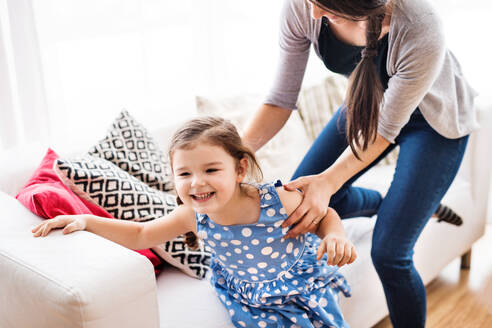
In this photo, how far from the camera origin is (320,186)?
4.69 feet

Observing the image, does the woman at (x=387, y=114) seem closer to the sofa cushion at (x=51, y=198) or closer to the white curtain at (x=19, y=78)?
the sofa cushion at (x=51, y=198)

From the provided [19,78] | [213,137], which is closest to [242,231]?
[213,137]

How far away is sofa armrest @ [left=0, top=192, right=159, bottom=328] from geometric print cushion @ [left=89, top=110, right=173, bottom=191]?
1.62 feet

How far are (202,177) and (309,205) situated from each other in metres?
0.29

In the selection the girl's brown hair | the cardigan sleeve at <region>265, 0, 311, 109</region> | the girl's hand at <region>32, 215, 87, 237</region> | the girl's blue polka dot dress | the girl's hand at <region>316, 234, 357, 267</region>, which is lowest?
the girl's blue polka dot dress

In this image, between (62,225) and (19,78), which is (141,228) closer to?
(62,225)

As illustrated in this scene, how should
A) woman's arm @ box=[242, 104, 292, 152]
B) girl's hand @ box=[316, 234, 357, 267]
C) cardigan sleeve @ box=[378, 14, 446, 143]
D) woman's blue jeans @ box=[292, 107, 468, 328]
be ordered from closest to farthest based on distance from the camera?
girl's hand @ box=[316, 234, 357, 267]
cardigan sleeve @ box=[378, 14, 446, 143]
woman's blue jeans @ box=[292, 107, 468, 328]
woman's arm @ box=[242, 104, 292, 152]

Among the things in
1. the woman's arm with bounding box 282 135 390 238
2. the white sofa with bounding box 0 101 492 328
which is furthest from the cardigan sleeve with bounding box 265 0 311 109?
the white sofa with bounding box 0 101 492 328

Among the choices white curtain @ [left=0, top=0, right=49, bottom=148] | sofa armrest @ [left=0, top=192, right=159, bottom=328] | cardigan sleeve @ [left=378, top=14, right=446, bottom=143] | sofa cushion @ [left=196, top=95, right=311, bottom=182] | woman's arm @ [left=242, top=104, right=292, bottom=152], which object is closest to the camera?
sofa armrest @ [left=0, top=192, right=159, bottom=328]

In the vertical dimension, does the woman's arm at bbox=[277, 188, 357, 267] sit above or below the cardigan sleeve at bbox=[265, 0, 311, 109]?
below

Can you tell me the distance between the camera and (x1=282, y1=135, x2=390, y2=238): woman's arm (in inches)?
53.7

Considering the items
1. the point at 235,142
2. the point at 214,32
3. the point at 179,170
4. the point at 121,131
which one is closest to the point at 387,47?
the point at 235,142

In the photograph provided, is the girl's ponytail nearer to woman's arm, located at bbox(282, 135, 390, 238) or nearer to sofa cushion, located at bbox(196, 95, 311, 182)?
woman's arm, located at bbox(282, 135, 390, 238)

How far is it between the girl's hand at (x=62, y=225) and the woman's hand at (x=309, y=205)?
1.66 feet
